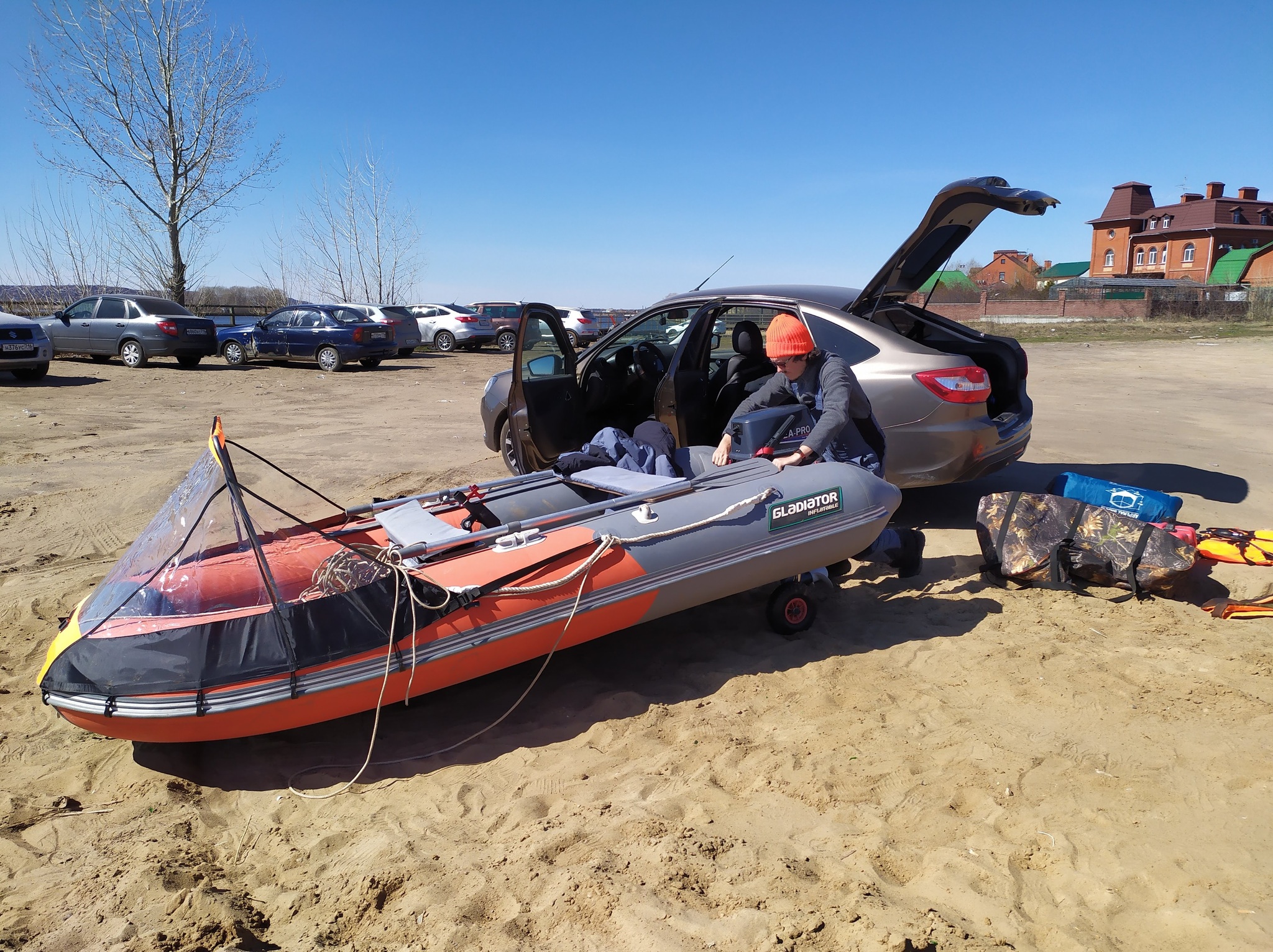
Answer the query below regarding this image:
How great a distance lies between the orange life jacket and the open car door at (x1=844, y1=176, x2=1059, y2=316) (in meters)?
2.24

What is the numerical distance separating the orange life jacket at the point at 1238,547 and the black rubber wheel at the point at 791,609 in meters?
2.41

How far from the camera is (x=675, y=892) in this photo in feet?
8.63

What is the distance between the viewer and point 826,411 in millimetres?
4711

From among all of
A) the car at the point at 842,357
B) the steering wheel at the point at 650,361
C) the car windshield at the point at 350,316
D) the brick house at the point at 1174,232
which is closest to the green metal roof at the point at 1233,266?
the brick house at the point at 1174,232

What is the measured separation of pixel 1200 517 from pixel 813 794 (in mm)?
4673

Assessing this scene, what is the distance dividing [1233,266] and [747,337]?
59111mm

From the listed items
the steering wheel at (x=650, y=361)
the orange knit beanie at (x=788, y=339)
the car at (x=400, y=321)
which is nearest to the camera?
the orange knit beanie at (x=788, y=339)

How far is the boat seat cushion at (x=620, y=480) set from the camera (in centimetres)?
448

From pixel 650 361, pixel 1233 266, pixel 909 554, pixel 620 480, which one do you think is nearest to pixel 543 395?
pixel 650 361

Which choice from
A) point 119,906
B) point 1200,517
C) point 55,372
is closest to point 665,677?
point 119,906

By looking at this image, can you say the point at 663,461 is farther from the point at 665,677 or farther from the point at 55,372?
Answer: the point at 55,372

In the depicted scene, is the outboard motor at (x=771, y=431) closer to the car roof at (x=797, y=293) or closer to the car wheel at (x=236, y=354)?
the car roof at (x=797, y=293)

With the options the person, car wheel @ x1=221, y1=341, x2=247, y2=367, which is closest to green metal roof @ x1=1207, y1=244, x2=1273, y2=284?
car wheel @ x1=221, y1=341, x2=247, y2=367

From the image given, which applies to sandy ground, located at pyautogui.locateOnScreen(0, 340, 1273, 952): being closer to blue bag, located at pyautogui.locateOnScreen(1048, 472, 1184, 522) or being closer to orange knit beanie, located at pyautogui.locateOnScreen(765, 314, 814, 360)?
blue bag, located at pyautogui.locateOnScreen(1048, 472, 1184, 522)
